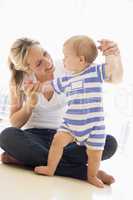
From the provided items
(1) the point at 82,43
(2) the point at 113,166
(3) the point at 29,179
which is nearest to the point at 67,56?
(1) the point at 82,43

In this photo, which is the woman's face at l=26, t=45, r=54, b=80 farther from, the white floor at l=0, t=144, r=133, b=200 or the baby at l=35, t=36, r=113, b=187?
the white floor at l=0, t=144, r=133, b=200

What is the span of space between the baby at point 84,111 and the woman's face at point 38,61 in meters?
0.18

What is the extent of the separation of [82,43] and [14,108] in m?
0.43

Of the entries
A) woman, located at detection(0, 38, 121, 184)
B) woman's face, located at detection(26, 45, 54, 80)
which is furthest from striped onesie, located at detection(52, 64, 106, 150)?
woman's face, located at detection(26, 45, 54, 80)

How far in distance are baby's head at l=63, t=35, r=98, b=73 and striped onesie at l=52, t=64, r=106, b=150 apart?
1.1 inches

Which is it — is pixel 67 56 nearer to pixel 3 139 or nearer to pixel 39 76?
pixel 39 76

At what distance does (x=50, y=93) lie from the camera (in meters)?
1.54

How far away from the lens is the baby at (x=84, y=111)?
4.54 feet

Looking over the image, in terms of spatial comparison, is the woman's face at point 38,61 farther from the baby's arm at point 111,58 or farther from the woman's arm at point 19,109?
the baby's arm at point 111,58

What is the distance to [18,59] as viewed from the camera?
62.1 inches

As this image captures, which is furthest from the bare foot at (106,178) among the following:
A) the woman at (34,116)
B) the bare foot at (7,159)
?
the bare foot at (7,159)

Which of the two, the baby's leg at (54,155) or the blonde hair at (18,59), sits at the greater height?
the blonde hair at (18,59)

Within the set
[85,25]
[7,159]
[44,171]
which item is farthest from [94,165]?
[85,25]

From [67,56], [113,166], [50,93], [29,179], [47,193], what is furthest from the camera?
[113,166]
